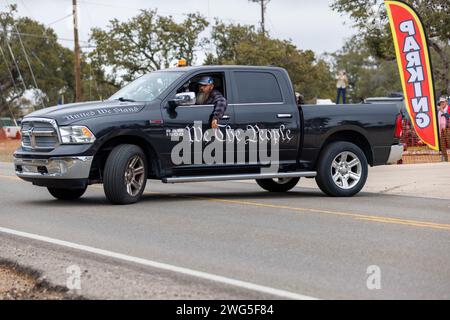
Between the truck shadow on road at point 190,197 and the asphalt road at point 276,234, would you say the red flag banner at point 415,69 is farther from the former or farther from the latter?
the asphalt road at point 276,234

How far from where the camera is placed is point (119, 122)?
38.5ft

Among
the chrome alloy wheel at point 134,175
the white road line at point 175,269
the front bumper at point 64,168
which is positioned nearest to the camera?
the white road line at point 175,269

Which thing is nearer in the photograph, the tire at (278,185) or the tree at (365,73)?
the tire at (278,185)

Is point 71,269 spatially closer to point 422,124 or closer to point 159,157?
point 159,157

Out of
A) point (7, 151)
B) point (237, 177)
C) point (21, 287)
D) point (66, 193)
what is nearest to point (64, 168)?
point (66, 193)

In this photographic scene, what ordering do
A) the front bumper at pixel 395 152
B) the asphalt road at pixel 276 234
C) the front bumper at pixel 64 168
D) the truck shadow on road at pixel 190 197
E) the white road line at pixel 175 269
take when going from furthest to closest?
the front bumper at pixel 395 152 < the truck shadow on road at pixel 190 197 < the front bumper at pixel 64 168 < the asphalt road at pixel 276 234 < the white road line at pixel 175 269

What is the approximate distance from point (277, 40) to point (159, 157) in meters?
52.3

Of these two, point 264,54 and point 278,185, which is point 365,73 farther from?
point 278,185

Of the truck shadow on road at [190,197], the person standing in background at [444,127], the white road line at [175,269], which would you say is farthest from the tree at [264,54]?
the white road line at [175,269]

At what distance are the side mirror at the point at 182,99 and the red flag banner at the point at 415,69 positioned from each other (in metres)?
7.85

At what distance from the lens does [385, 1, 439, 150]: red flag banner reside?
18.5m

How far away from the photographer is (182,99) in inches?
473

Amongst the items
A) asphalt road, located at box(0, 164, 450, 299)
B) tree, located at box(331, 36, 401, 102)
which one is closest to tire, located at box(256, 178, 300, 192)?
asphalt road, located at box(0, 164, 450, 299)

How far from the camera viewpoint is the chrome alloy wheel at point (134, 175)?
11.8m
